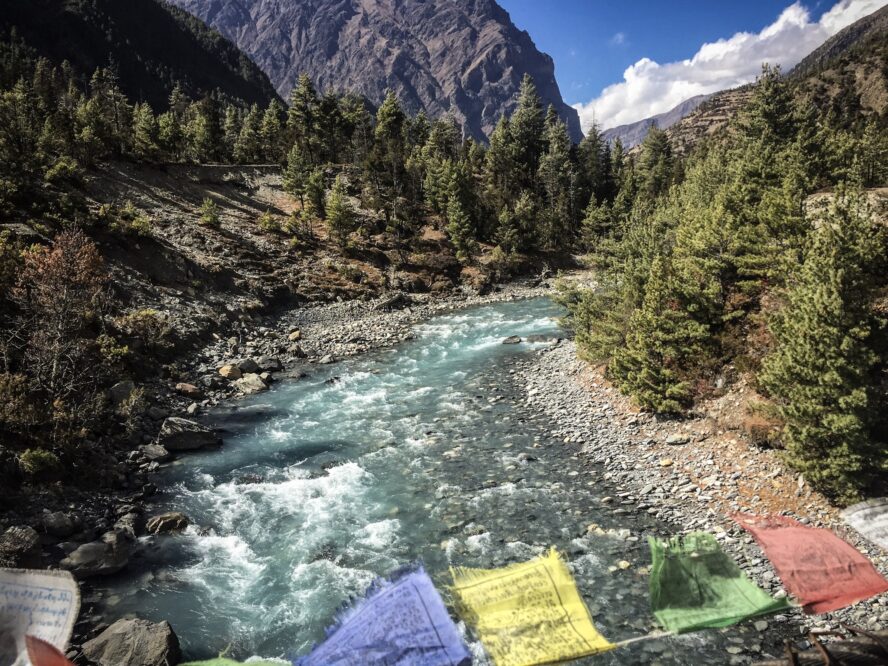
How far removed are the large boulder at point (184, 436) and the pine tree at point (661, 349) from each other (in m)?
18.1

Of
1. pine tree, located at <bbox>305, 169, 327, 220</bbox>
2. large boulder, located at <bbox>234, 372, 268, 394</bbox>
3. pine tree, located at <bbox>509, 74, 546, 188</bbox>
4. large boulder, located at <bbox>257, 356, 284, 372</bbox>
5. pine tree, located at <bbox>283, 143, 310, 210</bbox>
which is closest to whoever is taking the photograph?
large boulder, located at <bbox>234, 372, 268, 394</bbox>

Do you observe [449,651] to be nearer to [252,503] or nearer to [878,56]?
[252,503]

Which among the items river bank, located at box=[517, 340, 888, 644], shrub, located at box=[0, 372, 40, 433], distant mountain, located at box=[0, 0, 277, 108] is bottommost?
river bank, located at box=[517, 340, 888, 644]

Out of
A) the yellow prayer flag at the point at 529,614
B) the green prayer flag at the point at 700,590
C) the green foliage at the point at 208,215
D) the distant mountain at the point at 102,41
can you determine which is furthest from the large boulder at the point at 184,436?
the distant mountain at the point at 102,41

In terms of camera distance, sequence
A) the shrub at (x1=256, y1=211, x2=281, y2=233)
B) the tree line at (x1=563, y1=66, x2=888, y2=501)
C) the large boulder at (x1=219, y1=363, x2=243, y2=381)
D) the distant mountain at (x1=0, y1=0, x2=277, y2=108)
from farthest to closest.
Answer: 1. the distant mountain at (x1=0, y1=0, x2=277, y2=108)
2. the shrub at (x1=256, y1=211, x2=281, y2=233)
3. the large boulder at (x1=219, y1=363, x2=243, y2=381)
4. the tree line at (x1=563, y1=66, x2=888, y2=501)

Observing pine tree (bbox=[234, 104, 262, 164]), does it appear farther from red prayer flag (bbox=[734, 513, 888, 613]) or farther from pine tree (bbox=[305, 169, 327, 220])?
red prayer flag (bbox=[734, 513, 888, 613])

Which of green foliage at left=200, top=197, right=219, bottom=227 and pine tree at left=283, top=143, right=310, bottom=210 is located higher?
pine tree at left=283, top=143, right=310, bottom=210

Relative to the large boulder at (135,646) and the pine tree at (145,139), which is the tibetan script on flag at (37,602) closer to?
the large boulder at (135,646)

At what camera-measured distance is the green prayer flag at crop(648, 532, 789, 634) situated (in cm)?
711

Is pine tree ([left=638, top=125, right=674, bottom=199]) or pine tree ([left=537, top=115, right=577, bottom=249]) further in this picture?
pine tree ([left=638, top=125, right=674, bottom=199])

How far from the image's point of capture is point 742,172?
1115 inches

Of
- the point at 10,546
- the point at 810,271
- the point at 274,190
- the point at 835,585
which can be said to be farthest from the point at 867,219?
the point at 274,190

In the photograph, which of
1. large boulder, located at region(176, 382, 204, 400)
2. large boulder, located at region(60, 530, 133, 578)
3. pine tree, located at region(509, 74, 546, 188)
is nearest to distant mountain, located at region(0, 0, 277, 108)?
pine tree, located at region(509, 74, 546, 188)

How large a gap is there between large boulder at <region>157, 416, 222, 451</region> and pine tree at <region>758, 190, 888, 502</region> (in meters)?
21.4
